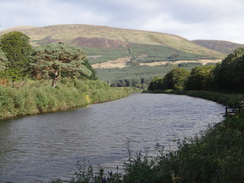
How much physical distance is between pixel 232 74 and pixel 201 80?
3890cm

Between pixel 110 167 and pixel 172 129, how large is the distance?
12238 mm

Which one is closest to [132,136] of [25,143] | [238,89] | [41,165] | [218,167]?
[25,143]

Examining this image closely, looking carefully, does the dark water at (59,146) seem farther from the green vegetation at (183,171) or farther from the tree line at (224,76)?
the tree line at (224,76)

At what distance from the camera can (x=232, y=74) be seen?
61812 mm

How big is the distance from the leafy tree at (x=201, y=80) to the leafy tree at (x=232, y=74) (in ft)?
44.4

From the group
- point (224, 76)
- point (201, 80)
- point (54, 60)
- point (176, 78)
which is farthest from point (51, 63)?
point (176, 78)

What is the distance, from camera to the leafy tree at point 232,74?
59.9 meters

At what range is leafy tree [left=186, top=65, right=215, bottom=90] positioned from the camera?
91375 millimetres

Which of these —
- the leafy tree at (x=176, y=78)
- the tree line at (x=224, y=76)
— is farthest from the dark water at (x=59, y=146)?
the leafy tree at (x=176, y=78)

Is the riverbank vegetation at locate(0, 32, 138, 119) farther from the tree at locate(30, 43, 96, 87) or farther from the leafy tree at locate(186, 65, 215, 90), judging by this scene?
the leafy tree at locate(186, 65, 215, 90)

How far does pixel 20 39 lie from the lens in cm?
7856

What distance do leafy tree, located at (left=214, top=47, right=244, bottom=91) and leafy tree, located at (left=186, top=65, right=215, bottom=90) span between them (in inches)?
533

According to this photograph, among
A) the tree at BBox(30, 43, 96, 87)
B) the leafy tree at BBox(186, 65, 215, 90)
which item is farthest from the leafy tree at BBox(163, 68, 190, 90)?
the tree at BBox(30, 43, 96, 87)

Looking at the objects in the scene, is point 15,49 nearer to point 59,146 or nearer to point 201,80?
point 201,80
